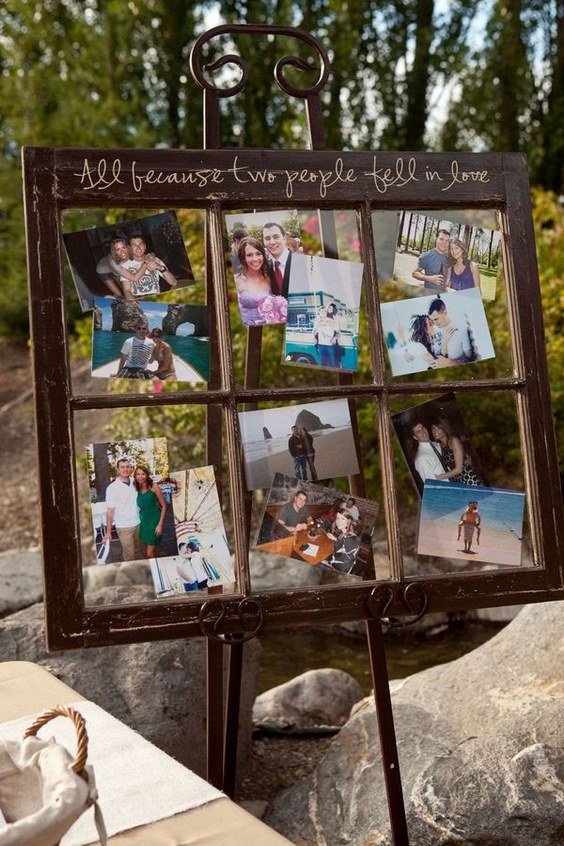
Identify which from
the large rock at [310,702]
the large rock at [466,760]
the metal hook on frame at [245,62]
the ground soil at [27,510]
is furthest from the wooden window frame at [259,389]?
the large rock at [310,702]

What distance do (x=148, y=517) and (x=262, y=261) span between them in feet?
2.01

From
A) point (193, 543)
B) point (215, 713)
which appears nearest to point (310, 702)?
point (215, 713)

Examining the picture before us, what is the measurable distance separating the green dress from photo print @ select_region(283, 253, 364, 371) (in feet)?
1.41

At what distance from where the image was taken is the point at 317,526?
6.75 ft

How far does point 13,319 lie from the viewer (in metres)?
9.93

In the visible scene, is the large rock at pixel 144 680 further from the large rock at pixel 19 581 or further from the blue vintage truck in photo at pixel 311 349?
the large rock at pixel 19 581

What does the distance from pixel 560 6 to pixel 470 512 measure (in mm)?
9343

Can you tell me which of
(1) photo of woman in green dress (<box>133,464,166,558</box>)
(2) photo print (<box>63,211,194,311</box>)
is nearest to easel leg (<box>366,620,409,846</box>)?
(1) photo of woman in green dress (<box>133,464,166,558</box>)

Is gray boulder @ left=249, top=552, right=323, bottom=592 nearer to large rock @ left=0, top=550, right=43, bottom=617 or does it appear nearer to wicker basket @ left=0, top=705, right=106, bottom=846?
large rock @ left=0, top=550, right=43, bottom=617

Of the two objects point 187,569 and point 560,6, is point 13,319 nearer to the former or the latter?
point 560,6

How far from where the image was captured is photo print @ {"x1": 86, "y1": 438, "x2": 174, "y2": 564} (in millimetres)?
1906

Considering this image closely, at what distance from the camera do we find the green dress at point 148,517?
1925 mm

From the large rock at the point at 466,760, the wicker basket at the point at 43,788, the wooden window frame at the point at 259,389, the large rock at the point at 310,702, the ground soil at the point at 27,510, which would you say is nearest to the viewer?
the wicker basket at the point at 43,788

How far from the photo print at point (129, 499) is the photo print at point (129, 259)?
12.1 inches
